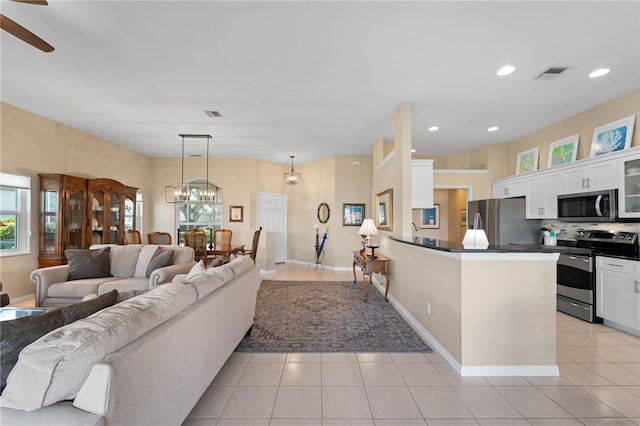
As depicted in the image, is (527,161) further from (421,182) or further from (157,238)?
(157,238)

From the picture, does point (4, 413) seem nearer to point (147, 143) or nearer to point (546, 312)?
point (546, 312)

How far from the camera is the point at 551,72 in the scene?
3174 mm

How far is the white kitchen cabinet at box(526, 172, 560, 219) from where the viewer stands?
4.45 meters

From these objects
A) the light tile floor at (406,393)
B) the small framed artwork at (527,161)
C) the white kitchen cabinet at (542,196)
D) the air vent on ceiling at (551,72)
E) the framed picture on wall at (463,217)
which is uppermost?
the air vent on ceiling at (551,72)

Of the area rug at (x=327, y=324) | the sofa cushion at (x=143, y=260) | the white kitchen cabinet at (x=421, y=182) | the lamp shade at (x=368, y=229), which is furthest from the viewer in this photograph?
the lamp shade at (x=368, y=229)

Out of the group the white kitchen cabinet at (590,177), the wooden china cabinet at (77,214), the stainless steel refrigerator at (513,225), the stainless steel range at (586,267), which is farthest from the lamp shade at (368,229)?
the wooden china cabinet at (77,214)

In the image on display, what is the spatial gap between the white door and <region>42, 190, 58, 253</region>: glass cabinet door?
417 centimetres

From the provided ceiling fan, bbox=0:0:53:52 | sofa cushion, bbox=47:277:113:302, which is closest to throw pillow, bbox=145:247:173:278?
sofa cushion, bbox=47:277:113:302

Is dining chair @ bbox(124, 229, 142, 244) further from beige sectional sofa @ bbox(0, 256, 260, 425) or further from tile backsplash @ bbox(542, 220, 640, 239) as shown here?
tile backsplash @ bbox(542, 220, 640, 239)

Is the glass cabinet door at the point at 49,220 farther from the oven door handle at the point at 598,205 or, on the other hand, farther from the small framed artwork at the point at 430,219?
the oven door handle at the point at 598,205

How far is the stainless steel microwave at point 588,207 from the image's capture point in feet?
11.7

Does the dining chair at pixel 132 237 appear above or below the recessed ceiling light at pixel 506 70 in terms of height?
below

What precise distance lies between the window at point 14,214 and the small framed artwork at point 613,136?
8649mm

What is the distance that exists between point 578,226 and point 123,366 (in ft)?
19.2
